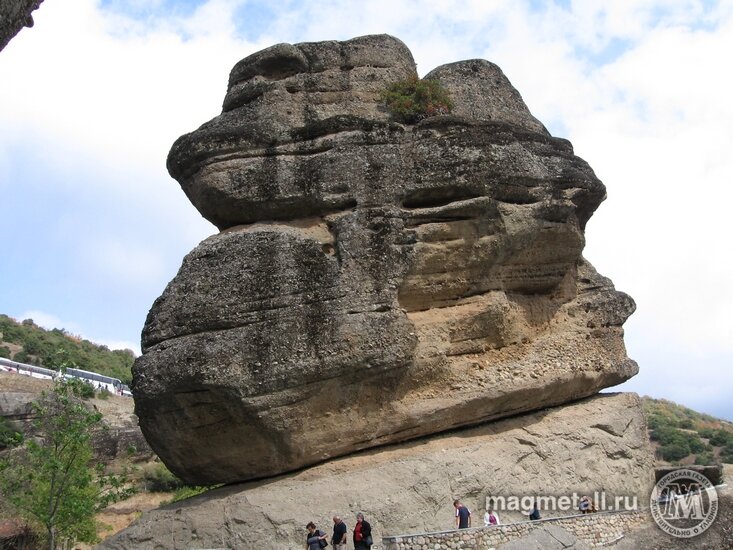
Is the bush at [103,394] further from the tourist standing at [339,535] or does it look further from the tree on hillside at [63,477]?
the tourist standing at [339,535]

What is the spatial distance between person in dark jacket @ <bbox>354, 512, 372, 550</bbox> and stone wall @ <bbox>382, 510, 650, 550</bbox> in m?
0.29

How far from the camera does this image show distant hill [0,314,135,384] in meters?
66.3

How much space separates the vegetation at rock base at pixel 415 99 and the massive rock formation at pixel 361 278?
0.33 m

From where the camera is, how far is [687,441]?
50125 mm

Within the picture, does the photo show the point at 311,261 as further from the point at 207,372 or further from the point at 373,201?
the point at 207,372

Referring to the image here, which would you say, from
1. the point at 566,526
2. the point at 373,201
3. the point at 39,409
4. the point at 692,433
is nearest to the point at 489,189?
the point at 373,201

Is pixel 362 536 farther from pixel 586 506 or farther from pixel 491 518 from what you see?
pixel 586 506

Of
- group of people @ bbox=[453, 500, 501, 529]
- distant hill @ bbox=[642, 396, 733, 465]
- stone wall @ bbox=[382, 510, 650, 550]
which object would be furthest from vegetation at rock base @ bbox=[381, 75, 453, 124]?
distant hill @ bbox=[642, 396, 733, 465]

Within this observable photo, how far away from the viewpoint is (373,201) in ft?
54.2

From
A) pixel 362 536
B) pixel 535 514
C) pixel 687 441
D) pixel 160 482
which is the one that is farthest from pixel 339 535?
pixel 687 441

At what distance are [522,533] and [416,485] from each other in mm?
2395

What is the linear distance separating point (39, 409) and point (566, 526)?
662 inches

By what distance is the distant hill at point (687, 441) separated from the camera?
46.8m

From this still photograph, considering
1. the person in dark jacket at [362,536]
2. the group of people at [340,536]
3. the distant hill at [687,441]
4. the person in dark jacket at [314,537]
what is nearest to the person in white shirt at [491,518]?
the group of people at [340,536]
